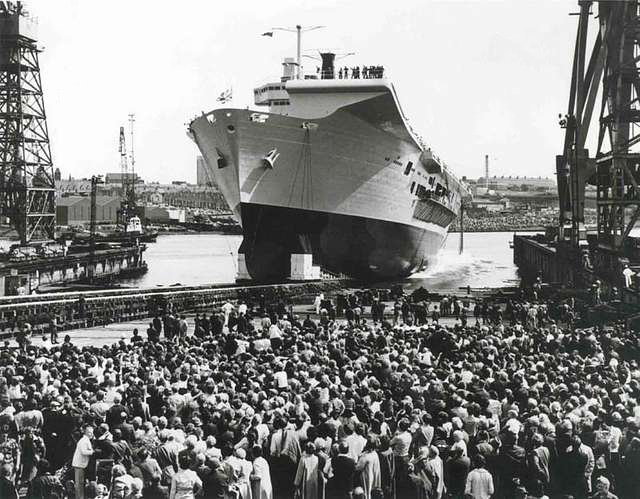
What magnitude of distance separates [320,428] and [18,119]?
65864 millimetres

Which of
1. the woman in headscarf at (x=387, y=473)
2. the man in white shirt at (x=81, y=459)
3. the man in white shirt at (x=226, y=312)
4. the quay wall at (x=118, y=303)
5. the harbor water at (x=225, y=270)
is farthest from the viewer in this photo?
the harbor water at (x=225, y=270)

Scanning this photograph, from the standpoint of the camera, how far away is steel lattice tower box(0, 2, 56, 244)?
66438 mm

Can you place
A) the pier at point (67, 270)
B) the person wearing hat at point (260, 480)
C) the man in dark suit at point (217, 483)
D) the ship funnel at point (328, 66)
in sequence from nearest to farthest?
the man in dark suit at point (217, 483) < the person wearing hat at point (260, 480) < the pier at point (67, 270) < the ship funnel at point (328, 66)

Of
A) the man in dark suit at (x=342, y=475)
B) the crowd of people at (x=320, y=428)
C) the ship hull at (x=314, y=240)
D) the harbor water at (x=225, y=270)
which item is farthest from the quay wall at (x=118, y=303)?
the man in dark suit at (x=342, y=475)

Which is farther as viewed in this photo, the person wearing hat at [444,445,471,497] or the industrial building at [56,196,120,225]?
the industrial building at [56,196,120,225]

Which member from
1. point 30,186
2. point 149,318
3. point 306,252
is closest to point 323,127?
point 306,252

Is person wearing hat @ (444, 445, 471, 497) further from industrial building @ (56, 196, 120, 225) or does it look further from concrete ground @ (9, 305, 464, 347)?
industrial building @ (56, 196, 120, 225)

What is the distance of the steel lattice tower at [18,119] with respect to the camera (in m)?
66.4

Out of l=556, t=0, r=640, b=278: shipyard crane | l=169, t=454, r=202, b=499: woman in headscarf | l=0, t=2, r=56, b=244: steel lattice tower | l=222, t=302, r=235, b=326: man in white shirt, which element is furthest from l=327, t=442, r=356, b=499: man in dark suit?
l=0, t=2, r=56, b=244: steel lattice tower

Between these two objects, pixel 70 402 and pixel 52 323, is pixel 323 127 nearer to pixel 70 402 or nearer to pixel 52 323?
pixel 52 323

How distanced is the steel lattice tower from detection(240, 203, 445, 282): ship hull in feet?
122

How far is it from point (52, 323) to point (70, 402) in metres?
11.6

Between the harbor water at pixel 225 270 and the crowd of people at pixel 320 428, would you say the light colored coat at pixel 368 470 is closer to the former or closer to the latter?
the crowd of people at pixel 320 428

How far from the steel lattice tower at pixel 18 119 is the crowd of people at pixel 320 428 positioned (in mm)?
57672
